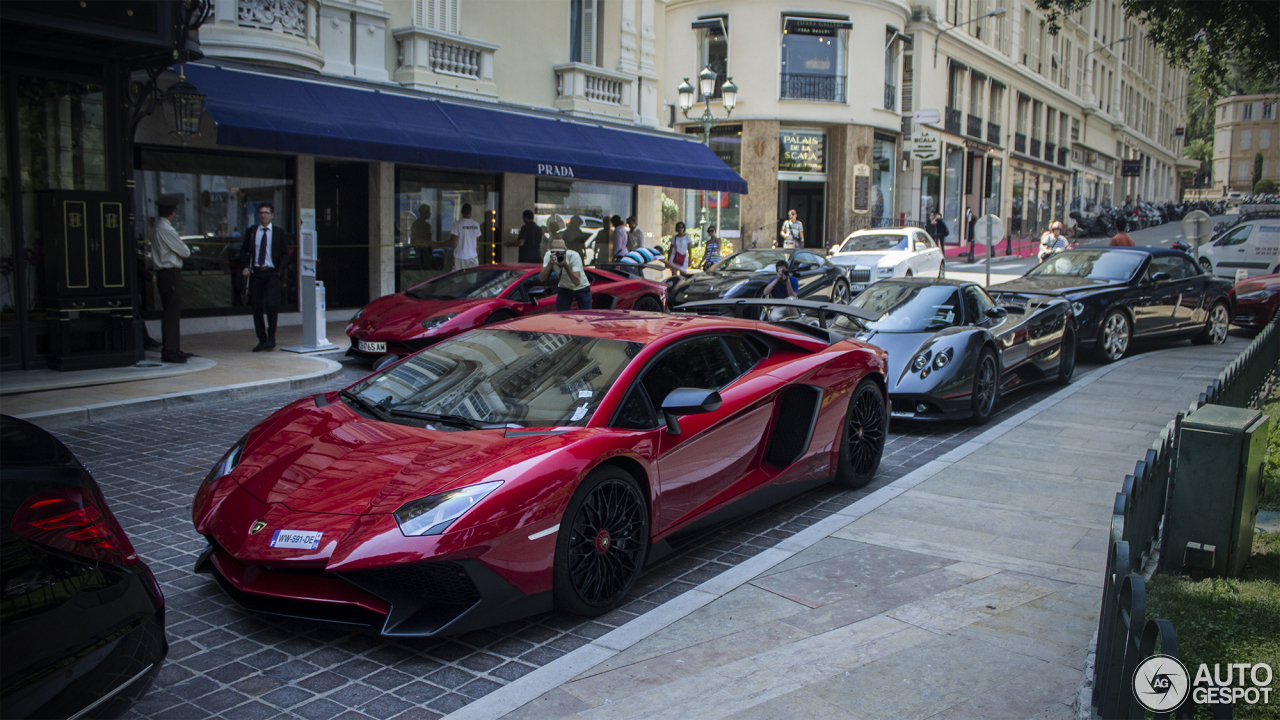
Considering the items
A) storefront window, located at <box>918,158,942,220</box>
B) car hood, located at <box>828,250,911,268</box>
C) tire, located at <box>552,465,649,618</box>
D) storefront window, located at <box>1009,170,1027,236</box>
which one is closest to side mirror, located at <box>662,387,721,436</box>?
tire, located at <box>552,465,649,618</box>

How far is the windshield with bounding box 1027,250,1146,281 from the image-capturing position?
1344 cm

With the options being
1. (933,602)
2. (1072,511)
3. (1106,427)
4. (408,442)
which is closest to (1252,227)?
(1106,427)

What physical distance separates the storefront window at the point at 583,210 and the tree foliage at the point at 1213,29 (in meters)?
9.95

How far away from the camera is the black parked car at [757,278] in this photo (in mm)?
17500

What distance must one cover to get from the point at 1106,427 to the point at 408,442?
692cm

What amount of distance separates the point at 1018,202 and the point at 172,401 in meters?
50.3

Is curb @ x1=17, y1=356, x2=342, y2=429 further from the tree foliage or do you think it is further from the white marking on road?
the tree foliage

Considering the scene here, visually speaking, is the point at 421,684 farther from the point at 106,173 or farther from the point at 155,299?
the point at 155,299

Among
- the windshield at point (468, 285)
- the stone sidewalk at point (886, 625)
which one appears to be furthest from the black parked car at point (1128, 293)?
the stone sidewalk at point (886, 625)

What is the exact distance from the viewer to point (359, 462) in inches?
163

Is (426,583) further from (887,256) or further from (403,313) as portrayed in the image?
(887,256)

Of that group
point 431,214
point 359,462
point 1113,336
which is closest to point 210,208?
point 431,214

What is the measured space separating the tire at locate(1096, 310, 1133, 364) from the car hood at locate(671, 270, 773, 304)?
6.21 m

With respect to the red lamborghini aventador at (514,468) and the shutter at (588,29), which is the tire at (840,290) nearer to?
the shutter at (588,29)
